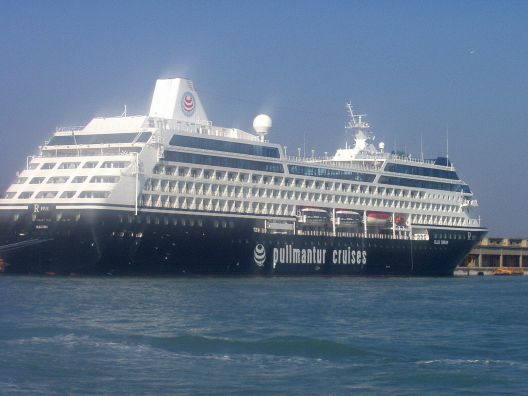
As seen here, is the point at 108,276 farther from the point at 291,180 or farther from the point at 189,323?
the point at 189,323

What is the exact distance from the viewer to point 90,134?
56.8 meters

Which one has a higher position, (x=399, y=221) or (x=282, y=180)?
(x=282, y=180)

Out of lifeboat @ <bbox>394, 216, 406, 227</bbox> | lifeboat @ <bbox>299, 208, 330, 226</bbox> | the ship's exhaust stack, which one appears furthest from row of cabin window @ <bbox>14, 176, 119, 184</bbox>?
lifeboat @ <bbox>394, 216, 406, 227</bbox>

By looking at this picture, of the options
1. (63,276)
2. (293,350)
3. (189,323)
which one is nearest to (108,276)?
(63,276)

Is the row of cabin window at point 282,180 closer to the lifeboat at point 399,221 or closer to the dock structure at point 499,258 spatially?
the lifeboat at point 399,221

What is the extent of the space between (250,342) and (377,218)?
42.0 m

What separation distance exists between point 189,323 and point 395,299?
50.3 ft

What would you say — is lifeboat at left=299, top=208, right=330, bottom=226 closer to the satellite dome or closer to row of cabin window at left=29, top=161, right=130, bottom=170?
the satellite dome

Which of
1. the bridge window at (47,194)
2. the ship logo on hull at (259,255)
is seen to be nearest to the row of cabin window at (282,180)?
the ship logo on hull at (259,255)

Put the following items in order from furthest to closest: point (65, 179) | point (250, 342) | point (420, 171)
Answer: point (420, 171)
point (65, 179)
point (250, 342)

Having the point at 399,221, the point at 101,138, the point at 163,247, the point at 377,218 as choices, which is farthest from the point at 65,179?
the point at 399,221

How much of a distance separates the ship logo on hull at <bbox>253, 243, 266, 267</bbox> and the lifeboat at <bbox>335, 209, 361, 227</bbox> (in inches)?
318

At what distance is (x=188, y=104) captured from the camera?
5959 cm

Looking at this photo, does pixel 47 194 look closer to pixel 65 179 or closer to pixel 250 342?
pixel 65 179
